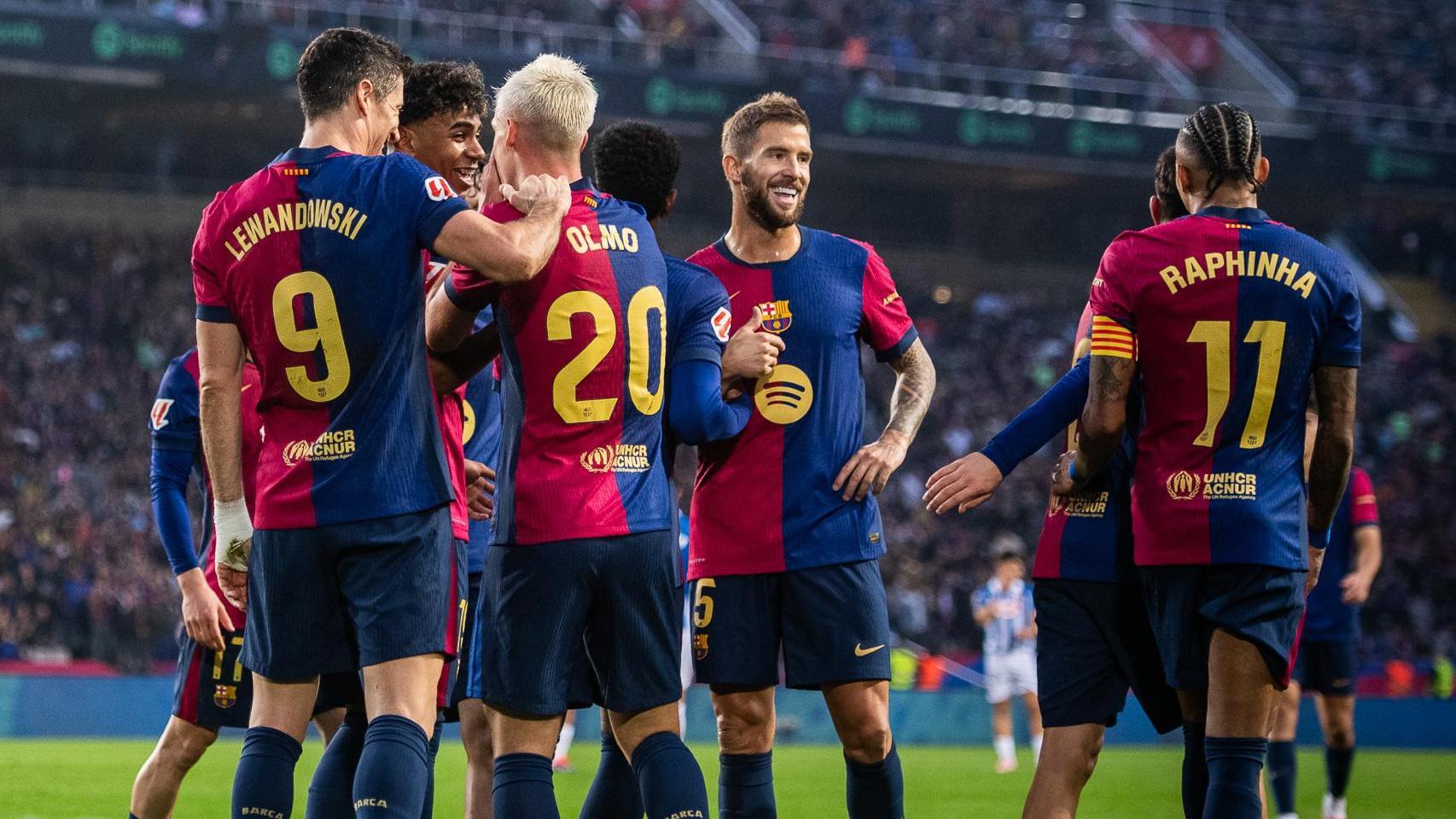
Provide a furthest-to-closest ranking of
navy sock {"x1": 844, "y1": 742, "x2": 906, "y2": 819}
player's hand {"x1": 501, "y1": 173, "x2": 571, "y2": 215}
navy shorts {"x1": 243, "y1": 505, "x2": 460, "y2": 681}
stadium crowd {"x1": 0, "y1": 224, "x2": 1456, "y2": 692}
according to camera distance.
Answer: stadium crowd {"x1": 0, "y1": 224, "x2": 1456, "y2": 692} < navy sock {"x1": 844, "y1": 742, "x2": 906, "y2": 819} < player's hand {"x1": 501, "y1": 173, "x2": 571, "y2": 215} < navy shorts {"x1": 243, "y1": 505, "x2": 460, "y2": 681}

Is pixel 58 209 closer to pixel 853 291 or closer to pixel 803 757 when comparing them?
pixel 803 757

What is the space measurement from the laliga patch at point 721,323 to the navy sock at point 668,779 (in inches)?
43.4

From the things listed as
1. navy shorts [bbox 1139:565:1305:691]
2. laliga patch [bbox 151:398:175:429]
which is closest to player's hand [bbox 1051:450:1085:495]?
navy shorts [bbox 1139:565:1305:691]

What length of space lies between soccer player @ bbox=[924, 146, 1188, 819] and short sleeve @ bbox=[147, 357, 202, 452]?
249 centimetres

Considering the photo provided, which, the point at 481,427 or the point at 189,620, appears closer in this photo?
the point at 189,620

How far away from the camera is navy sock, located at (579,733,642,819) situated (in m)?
4.76

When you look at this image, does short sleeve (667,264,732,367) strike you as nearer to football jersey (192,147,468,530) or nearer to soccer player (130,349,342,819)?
football jersey (192,147,468,530)

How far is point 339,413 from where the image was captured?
13.5 feet

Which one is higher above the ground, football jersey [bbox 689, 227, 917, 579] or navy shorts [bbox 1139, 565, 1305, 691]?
football jersey [bbox 689, 227, 917, 579]

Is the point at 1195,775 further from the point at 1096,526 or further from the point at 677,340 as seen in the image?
the point at 677,340

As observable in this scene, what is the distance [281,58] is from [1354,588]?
59.4 ft

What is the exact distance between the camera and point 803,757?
15.7 metres

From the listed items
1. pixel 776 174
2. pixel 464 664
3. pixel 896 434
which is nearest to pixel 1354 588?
pixel 896 434

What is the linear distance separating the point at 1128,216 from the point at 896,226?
14.8 feet
